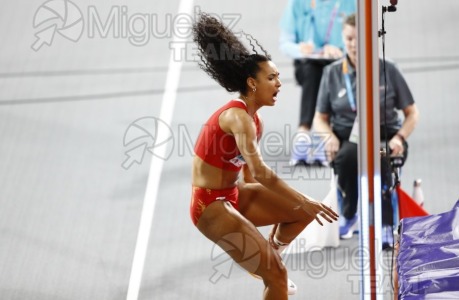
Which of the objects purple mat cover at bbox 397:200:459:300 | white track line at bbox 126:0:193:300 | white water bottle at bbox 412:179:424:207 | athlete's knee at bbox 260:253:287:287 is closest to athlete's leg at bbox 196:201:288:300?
athlete's knee at bbox 260:253:287:287

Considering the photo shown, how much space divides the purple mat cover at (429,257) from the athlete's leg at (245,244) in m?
0.65

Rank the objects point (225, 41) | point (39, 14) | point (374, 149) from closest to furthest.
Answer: point (374, 149) < point (225, 41) < point (39, 14)

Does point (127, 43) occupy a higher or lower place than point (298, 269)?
higher

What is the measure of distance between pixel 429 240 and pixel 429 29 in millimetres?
5462

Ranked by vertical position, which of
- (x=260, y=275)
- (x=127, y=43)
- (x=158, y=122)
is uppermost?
(x=127, y=43)

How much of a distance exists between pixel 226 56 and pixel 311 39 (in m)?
3.79

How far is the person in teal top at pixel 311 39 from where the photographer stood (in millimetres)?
9516

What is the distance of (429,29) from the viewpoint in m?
11.4

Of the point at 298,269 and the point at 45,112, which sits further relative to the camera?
the point at 45,112

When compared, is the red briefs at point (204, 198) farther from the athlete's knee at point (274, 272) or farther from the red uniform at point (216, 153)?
the athlete's knee at point (274, 272)

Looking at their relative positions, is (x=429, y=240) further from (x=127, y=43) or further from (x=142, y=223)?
(x=127, y=43)

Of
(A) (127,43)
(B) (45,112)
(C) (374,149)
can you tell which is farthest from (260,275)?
(A) (127,43)

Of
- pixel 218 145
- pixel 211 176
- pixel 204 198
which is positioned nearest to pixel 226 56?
pixel 218 145

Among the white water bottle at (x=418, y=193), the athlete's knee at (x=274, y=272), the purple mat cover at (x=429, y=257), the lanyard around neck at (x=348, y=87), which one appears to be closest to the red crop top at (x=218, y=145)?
the athlete's knee at (x=274, y=272)
